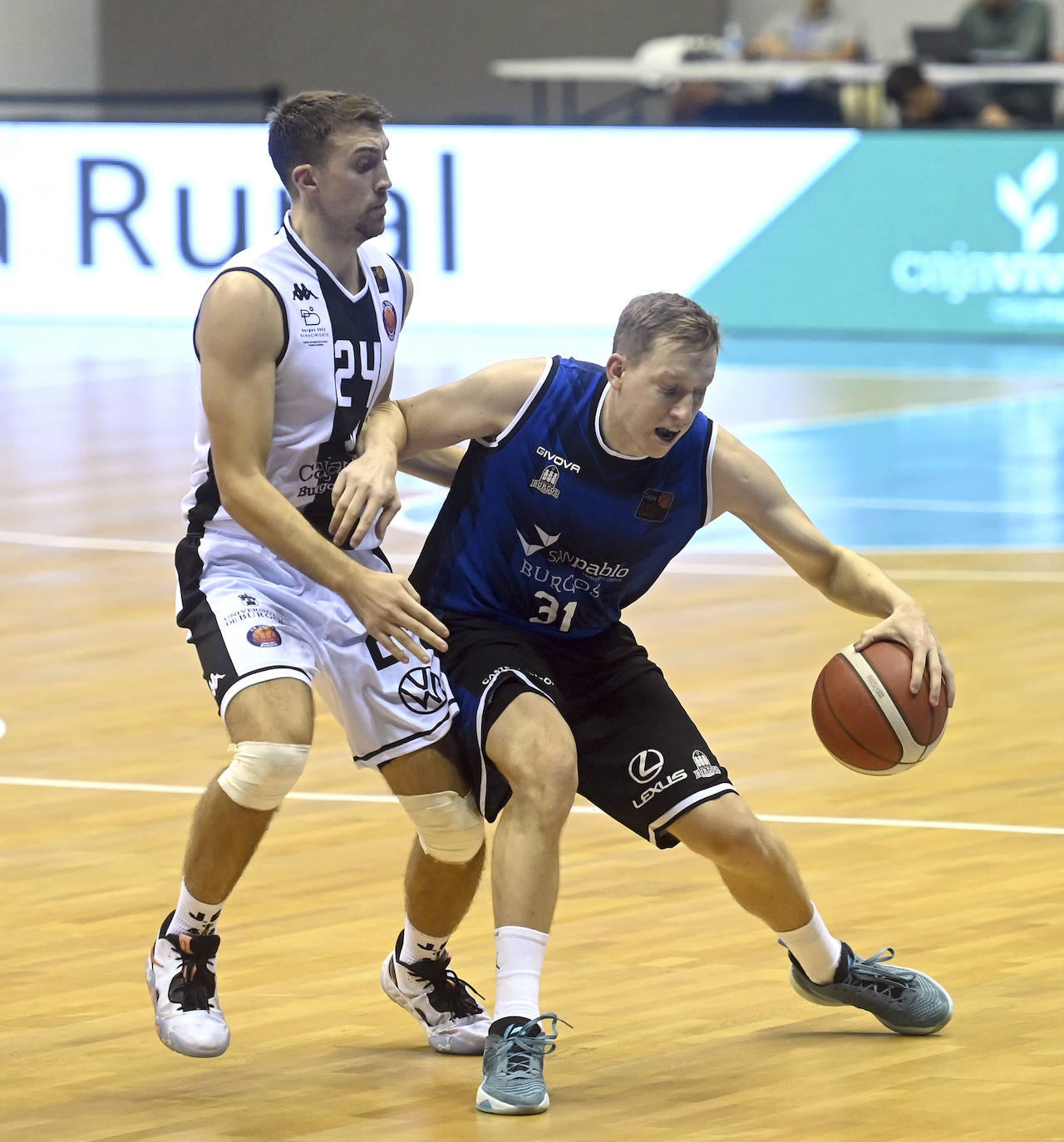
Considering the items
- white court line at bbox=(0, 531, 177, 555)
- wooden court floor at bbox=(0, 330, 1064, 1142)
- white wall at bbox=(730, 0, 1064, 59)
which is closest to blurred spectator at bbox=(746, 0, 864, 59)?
white wall at bbox=(730, 0, 1064, 59)

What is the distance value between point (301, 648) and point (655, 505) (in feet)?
2.50

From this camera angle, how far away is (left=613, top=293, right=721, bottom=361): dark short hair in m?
4.86

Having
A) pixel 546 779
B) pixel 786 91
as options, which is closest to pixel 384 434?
pixel 546 779

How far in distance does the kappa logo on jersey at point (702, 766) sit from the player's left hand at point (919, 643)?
0.40m

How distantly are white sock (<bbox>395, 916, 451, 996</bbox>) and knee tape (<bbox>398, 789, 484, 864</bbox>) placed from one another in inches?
7.1

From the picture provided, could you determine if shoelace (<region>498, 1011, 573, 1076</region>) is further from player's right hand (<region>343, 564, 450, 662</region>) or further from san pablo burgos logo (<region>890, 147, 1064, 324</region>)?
san pablo burgos logo (<region>890, 147, 1064, 324</region>)

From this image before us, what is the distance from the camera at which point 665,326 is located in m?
4.88

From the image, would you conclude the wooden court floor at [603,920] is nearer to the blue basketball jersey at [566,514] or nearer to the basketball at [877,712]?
the basketball at [877,712]

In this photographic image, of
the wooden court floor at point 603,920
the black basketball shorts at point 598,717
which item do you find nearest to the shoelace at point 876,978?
the wooden court floor at point 603,920

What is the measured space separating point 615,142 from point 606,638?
13.7 m

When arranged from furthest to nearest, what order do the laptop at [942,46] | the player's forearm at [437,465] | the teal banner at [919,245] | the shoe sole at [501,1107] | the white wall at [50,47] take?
1. the white wall at [50,47]
2. the laptop at [942,46]
3. the teal banner at [919,245]
4. the player's forearm at [437,465]
5. the shoe sole at [501,1107]

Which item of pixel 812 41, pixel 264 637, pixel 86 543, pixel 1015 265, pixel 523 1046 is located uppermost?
pixel 812 41

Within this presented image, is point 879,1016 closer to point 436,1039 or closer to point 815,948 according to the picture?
point 815,948

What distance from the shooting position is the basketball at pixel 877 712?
508 centimetres
